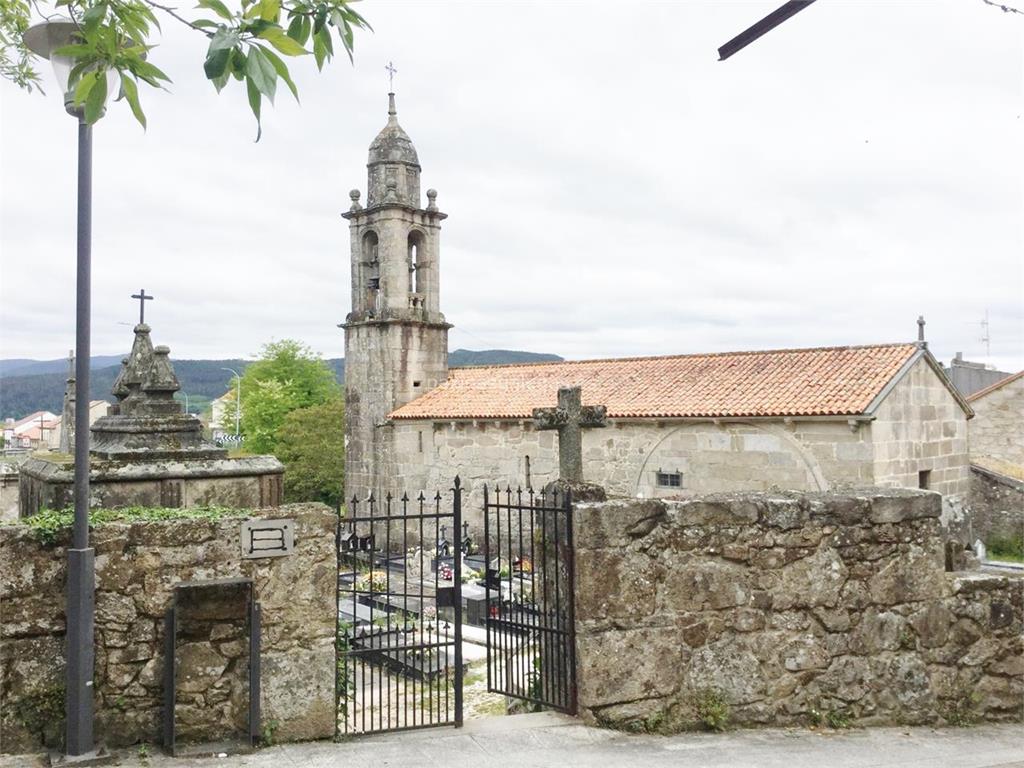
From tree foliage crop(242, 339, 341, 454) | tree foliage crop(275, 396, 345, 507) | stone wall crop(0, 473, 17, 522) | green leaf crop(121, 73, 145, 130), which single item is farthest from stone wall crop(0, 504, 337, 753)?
tree foliage crop(242, 339, 341, 454)

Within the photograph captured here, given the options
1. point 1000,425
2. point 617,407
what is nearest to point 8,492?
point 617,407

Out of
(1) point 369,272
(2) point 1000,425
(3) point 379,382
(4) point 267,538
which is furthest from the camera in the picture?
(1) point 369,272

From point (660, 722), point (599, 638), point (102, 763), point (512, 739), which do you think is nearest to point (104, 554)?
point (102, 763)

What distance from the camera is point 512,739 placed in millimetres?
4527

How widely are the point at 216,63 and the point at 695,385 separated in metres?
17.0

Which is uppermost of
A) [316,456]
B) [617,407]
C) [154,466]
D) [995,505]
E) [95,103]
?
[95,103]

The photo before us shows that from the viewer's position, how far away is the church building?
15523 millimetres

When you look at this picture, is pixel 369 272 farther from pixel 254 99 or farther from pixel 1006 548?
pixel 254 99

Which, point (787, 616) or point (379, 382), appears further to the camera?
point (379, 382)

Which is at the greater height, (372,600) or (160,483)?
(160,483)

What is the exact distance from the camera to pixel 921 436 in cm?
1645

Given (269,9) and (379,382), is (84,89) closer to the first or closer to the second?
(269,9)

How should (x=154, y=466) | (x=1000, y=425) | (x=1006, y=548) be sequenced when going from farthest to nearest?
(x=1000, y=425), (x=1006, y=548), (x=154, y=466)

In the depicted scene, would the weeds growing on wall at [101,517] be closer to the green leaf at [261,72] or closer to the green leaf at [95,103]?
the green leaf at [95,103]
